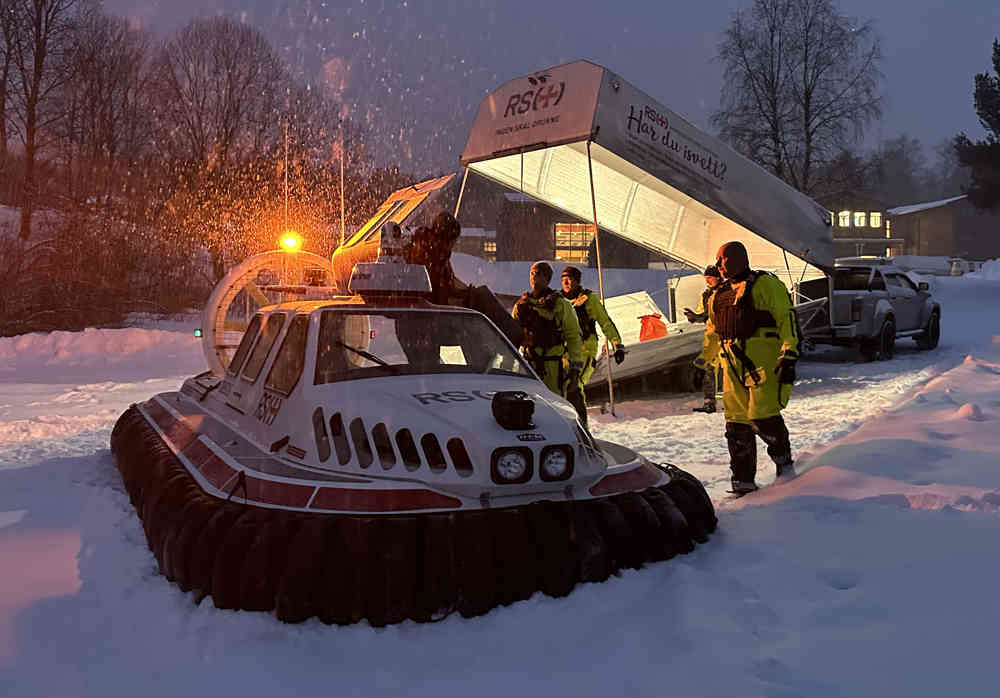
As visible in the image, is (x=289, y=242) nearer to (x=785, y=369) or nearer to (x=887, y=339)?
(x=785, y=369)

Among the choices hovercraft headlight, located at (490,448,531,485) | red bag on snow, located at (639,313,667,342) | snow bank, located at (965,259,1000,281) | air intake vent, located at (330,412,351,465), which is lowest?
hovercraft headlight, located at (490,448,531,485)

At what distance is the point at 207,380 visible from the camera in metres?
7.04

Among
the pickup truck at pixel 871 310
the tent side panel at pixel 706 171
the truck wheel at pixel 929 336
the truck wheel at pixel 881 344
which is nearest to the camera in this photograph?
the tent side panel at pixel 706 171

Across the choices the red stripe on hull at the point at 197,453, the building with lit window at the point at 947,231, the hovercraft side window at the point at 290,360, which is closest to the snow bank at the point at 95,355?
the red stripe on hull at the point at 197,453

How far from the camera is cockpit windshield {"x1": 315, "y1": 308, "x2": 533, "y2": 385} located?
15.0 ft

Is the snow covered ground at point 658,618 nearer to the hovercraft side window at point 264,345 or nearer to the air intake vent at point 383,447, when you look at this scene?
the air intake vent at point 383,447

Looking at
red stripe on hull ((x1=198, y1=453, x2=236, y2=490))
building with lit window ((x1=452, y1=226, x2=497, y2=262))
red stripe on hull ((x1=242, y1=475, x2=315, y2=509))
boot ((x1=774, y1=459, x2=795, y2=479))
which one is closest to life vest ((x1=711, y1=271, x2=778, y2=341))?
boot ((x1=774, y1=459, x2=795, y2=479))

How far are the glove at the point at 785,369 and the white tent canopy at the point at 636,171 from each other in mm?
3952

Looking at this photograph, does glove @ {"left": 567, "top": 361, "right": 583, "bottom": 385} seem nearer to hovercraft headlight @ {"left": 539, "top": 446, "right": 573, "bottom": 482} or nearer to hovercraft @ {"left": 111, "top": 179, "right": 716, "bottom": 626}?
hovercraft @ {"left": 111, "top": 179, "right": 716, "bottom": 626}

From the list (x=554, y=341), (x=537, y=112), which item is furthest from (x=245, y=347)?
(x=537, y=112)

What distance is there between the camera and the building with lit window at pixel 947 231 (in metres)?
69.0

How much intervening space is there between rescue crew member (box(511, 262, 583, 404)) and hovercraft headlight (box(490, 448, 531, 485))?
349 centimetres

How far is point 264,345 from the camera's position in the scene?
18.1 feet

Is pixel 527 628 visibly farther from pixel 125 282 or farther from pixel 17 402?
pixel 125 282
